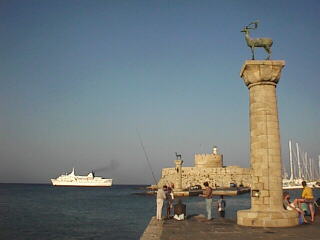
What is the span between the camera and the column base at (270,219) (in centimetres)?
1216

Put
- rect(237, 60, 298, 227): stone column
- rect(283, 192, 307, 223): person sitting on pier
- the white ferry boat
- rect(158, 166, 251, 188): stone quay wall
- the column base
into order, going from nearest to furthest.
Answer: the column base < rect(237, 60, 298, 227): stone column < rect(283, 192, 307, 223): person sitting on pier < rect(158, 166, 251, 188): stone quay wall < the white ferry boat

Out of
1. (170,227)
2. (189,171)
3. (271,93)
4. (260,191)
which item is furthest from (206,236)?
(189,171)

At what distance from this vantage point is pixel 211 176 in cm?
8419

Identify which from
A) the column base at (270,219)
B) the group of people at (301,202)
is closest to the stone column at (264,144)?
the column base at (270,219)

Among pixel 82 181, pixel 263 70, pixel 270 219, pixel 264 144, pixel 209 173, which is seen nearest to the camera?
pixel 270 219

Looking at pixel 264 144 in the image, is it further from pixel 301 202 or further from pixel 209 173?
pixel 209 173

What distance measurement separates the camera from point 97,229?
1015 inches

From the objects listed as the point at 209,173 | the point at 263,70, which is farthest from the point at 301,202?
the point at 209,173

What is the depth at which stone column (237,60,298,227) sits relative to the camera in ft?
41.4

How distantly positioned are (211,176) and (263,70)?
73189 mm

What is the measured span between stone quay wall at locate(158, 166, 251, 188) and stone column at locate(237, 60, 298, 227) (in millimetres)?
70914

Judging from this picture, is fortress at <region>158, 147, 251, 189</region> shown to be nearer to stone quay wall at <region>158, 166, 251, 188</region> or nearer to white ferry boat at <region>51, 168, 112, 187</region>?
stone quay wall at <region>158, 166, 251, 188</region>

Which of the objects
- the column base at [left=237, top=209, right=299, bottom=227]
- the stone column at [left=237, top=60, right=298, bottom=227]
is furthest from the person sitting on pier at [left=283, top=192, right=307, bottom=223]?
the stone column at [left=237, top=60, right=298, bottom=227]

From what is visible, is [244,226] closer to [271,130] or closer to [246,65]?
[271,130]
